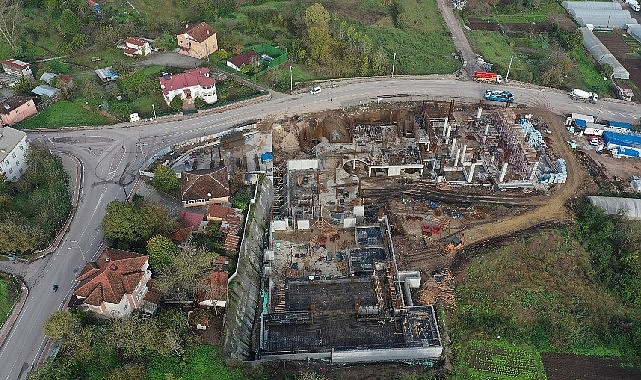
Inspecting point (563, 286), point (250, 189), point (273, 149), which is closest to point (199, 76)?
point (273, 149)

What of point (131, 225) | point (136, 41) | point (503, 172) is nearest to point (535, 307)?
point (503, 172)

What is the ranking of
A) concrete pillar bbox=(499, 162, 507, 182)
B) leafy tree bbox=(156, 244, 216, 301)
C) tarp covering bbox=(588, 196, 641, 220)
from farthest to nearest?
concrete pillar bbox=(499, 162, 507, 182) → tarp covering bbox=(588, 196, 641, 220) → leafy tree bbox=(156, 244, 216, 301)

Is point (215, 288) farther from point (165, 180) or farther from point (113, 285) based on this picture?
point (165, 180)

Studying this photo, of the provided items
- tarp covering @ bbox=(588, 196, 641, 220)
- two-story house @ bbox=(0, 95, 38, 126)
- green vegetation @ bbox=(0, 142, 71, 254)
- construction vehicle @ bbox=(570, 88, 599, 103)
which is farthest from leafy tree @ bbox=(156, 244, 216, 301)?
construction vehicle @ bbox=(570, 88, 599, 103)

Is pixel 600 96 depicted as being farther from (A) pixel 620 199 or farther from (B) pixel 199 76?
(B) pixel 199 76

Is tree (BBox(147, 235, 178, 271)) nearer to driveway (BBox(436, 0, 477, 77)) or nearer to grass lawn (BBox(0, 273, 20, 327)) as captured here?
grass lawn (BBox(0, 273, 20, 327))

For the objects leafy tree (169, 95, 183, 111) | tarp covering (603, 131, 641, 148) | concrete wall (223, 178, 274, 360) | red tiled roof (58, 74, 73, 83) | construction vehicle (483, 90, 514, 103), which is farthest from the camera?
construction vehicle (483, 90, 514, 103)

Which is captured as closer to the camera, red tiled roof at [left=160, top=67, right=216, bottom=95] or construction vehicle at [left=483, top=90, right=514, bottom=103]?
red tiled roof at [left=160, top=67, right=216, bottom=95]
